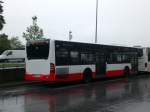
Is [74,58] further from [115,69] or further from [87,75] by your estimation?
[115,69]

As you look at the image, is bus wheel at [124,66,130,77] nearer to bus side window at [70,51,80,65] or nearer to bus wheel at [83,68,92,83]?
bus wheel at [83,68,92,83]

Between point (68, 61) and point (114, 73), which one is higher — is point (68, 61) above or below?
above

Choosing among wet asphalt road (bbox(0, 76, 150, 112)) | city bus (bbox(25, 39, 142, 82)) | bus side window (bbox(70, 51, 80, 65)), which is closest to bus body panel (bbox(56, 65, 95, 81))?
city bus (bbox(25, 39, 142, 82))

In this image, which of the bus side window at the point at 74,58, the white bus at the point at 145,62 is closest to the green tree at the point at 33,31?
the white bus at the point at 145,62

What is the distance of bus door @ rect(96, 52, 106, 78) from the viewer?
24797mm

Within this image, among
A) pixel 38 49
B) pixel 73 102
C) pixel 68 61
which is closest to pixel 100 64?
pixel 68 61

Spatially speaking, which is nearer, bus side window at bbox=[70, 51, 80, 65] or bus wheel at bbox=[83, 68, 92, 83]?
bus side window at bbox=[70, 51, 80, 65]

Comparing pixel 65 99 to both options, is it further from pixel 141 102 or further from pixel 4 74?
pixel 4 74

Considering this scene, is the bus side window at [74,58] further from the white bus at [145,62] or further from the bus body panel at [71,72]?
the white bus at [145,62]

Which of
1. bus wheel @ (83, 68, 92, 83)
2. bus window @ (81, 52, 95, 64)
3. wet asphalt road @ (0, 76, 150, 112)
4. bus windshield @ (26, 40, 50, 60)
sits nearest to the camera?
wet asphalt road @ (0, 76, 150, 112)

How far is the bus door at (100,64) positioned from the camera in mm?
24797

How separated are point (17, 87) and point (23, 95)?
4.02 meters

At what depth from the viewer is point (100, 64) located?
2509 centimetres

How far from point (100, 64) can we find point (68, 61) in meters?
4.04
